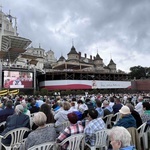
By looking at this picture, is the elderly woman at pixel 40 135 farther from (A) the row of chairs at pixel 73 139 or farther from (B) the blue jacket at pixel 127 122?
→ (B) the blue jacket at pixel 127 122

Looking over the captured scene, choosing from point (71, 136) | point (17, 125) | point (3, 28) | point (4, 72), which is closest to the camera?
point (71, 136)

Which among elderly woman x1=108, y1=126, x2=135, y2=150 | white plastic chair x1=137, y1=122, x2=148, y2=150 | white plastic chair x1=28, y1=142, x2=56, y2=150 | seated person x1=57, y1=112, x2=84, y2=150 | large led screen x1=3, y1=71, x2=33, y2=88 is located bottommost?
white plastic chair x1=137, y1=122, x2=148, y2=150

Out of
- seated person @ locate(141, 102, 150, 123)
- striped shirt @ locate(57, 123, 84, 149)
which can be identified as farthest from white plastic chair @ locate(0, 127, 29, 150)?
seated person @ locate(141, 102, 150, 123)

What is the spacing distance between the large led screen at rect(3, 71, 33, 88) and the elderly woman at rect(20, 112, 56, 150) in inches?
1372

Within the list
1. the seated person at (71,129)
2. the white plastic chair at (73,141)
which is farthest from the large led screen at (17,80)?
the white plastic chair at (73,141)

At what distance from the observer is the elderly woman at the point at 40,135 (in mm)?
3627

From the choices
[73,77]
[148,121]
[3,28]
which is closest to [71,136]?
[148,121]

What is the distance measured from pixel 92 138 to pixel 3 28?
66889 mm

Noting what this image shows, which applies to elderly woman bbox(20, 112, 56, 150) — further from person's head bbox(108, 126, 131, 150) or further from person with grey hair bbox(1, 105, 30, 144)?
person's head bbox(108, 126, 131, 150)

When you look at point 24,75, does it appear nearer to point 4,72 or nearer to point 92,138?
point 4,72

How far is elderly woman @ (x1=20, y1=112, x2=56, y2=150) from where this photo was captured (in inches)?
143

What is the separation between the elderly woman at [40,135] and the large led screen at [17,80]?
34.9m

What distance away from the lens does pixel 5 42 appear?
167ft

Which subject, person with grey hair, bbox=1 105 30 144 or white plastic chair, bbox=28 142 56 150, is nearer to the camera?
white plastic chair, bbox=28 142 56 150
